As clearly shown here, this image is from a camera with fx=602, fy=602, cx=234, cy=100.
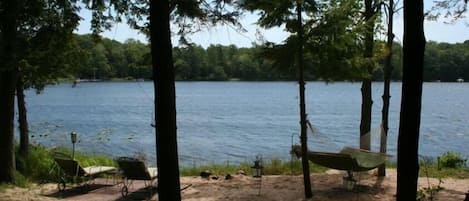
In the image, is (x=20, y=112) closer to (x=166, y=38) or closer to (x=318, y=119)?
(x=166, y=38)

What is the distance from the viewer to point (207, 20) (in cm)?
682

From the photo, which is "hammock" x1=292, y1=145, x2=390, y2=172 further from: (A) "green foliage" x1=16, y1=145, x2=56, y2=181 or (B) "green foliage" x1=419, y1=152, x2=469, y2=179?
(A) "green foliage" x1=16, y1=145, x2=56, y2=181

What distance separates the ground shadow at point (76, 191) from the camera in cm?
921

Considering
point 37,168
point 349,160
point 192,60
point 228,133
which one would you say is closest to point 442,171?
point 349,160

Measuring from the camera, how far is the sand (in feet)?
28.4

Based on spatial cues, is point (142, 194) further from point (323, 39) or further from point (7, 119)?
point (323, 39)

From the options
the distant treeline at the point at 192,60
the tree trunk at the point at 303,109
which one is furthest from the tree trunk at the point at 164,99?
the tree trunk at the point at 303,109

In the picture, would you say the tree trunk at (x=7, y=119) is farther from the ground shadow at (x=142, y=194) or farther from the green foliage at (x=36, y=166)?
the ground shadow at (x=142, y=194)

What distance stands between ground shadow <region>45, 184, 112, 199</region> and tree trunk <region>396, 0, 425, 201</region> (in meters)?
6.56

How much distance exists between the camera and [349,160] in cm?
846

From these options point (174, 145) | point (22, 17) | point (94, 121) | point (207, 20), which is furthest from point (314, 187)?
point (94, 121)

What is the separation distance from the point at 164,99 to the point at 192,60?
27.9 ft

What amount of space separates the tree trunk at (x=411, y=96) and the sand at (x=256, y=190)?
4888 millimetres

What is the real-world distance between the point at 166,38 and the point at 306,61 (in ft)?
13.8
